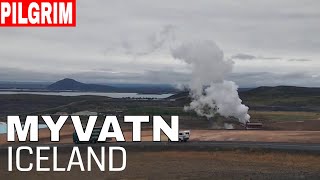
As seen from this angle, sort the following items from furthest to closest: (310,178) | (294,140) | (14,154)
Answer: (294,140) < (14,154) < (310,178)

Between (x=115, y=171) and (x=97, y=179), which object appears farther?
(x=115, y=171)

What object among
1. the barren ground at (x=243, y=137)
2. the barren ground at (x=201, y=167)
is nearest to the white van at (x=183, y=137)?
the barren ground at (x=243, y=137)

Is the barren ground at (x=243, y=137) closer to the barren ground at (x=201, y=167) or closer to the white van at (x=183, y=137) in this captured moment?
the white van at (x=183, y=137)

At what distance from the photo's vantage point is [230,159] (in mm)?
52000

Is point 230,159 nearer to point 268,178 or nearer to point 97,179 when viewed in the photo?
point 268,178

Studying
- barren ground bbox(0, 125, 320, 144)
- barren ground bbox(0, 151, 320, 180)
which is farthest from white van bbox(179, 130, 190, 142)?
barren ground bbox(0, 151, 320, 180)

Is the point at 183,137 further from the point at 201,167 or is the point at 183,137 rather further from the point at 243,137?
the point at 201,167

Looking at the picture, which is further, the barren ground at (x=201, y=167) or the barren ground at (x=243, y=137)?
the barren ground at (x=243, y=137)

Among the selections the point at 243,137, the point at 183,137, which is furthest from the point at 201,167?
the point at 243,137

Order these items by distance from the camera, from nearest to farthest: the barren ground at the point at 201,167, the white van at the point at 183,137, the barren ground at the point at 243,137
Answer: the barren ground at the point at 201,167
the white van at the point at 183,137
the barren ground at the point at 243,137

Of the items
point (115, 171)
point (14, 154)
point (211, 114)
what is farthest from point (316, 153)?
point (211, 114)

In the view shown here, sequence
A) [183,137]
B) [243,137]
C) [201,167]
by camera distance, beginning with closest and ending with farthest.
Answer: [201,167] < [183,137] < [243,137]

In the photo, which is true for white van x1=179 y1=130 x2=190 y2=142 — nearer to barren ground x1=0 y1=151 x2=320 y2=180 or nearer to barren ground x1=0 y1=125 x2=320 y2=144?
barren ground x1=0 y1=125 x2=320 y2=144

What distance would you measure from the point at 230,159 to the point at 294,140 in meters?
15.8
